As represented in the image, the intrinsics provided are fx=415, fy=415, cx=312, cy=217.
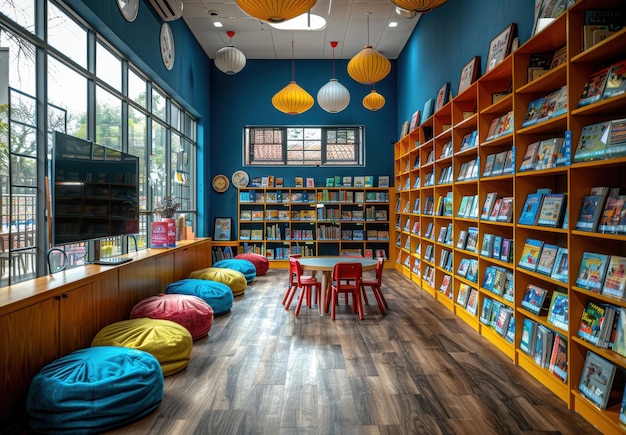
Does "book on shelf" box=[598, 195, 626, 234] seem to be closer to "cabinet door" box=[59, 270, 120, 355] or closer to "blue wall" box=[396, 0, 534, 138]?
"blue wall" box=[396, 0, 534, 138]

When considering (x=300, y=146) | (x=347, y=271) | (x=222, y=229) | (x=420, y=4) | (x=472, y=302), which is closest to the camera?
(x=420, y=4)

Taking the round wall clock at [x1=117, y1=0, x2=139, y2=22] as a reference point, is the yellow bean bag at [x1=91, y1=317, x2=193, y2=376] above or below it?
below

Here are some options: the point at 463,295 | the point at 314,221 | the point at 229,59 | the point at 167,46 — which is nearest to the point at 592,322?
the point at 463,295

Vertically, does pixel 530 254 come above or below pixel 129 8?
below

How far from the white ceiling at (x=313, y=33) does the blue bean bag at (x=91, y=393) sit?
6019 millimetres

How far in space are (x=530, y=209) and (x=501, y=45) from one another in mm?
1914

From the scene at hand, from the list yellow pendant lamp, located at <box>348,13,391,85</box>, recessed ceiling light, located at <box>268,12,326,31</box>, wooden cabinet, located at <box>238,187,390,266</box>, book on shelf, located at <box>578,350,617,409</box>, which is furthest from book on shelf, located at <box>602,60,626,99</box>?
wooden cabinet, located at <box>238,187,390,266</box>

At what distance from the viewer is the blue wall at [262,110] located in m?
9.40

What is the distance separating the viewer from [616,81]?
240 cm

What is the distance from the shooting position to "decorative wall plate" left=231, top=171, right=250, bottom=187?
938 cm

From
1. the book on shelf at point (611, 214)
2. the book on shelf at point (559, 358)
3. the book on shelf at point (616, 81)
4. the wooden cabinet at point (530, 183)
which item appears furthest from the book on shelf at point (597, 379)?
the book on shelf at point (616, 81)

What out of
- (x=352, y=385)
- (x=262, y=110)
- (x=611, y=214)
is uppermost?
(x=262, y=110)

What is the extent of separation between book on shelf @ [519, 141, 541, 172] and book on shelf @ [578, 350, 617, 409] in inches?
58.4

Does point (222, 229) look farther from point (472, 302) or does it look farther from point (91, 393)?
point (91, 393)
